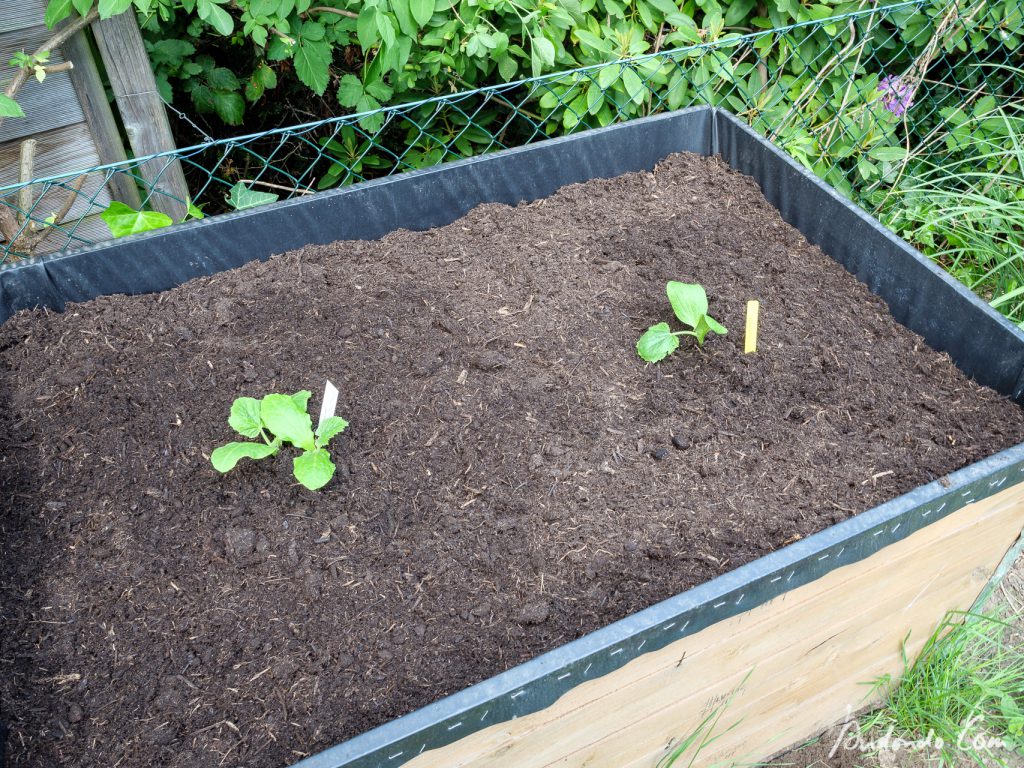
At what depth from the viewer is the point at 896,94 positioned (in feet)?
8.62

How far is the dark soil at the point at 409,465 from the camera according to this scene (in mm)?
1270

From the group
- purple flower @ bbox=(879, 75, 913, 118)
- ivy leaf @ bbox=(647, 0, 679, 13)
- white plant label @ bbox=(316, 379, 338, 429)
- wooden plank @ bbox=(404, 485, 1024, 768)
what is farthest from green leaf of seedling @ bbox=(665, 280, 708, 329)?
purple flower @ bbox=(879, 75, 913, 118)

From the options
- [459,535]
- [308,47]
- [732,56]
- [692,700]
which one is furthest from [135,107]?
[692,700]

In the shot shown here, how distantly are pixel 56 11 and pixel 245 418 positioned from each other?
1.15m

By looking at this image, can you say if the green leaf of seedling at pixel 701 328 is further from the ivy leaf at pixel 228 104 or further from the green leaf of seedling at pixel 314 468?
the ivy leaf at pixel 228 104

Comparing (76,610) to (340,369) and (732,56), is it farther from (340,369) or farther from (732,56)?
(732,56)

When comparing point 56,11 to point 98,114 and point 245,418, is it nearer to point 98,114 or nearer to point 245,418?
point 98,114

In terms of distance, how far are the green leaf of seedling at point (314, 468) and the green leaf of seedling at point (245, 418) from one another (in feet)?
0.35

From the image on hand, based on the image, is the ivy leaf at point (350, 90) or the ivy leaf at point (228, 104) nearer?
the ivy leaf at point (350, 90)

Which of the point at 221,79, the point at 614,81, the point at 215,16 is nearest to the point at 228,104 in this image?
the point at 221,79

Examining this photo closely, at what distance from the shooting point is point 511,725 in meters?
1.19

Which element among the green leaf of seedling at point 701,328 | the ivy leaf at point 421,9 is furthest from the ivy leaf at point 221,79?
the green leaf of seedling at point 701,328

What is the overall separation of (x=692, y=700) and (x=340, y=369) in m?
0.93

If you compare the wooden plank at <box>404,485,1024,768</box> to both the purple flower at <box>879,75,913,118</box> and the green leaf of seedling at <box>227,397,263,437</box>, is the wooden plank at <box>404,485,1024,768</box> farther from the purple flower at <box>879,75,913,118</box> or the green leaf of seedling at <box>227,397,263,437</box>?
the purple flower at <box>879,75,913,118</box>
